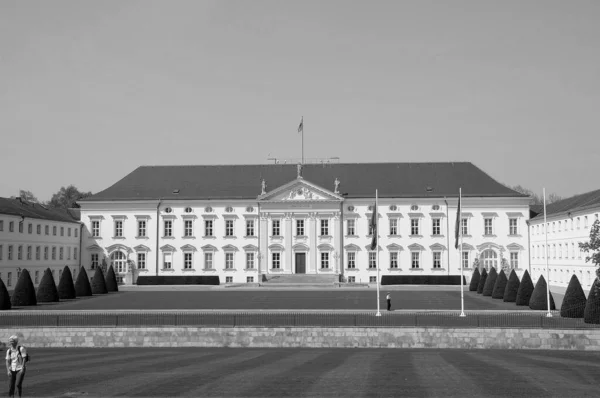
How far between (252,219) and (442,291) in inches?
904

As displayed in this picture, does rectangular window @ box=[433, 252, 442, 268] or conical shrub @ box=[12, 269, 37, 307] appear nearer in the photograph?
conical shrub @ box=[12, 269, 37, 307]

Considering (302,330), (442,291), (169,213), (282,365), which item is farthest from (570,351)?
(169,213)

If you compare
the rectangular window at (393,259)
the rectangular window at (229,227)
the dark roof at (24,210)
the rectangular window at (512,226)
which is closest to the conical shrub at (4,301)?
the dark roof at (24,210)

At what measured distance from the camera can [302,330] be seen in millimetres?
30844

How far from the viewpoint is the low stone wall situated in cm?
3034

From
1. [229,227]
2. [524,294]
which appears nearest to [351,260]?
[229,227]

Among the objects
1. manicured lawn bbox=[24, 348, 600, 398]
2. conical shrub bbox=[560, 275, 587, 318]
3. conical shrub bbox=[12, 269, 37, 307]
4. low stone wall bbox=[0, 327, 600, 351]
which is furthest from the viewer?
conical shrub bbox=[12, 269, 37, 307]

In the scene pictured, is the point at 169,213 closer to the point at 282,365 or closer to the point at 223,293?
the point at 223,293

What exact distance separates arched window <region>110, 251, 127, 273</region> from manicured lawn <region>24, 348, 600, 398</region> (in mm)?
44119

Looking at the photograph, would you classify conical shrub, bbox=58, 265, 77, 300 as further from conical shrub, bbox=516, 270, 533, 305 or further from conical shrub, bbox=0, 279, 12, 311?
conical shrub, bbox=516, 270, 533, 305

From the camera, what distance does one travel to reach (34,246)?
64250 mm

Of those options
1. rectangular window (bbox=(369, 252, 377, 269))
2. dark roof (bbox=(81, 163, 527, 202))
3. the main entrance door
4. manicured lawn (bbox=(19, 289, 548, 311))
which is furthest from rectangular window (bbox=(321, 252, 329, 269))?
manicured lawn (bbox=(19, 289, 548, 311))

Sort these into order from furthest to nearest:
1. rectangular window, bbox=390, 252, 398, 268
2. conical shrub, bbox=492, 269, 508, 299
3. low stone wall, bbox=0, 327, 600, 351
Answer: rectangular window, bbox=390, 252, 398, 268 → conical shrub, bbox=492, 269, 508, 299 → low stone wall, bbox=0, 327, 600, 351

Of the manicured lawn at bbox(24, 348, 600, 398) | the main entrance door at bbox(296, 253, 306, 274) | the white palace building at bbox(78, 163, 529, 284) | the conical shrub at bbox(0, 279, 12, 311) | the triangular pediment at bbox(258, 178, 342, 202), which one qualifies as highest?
the triangular pediment at bbox(258, 178, 342, 202)
